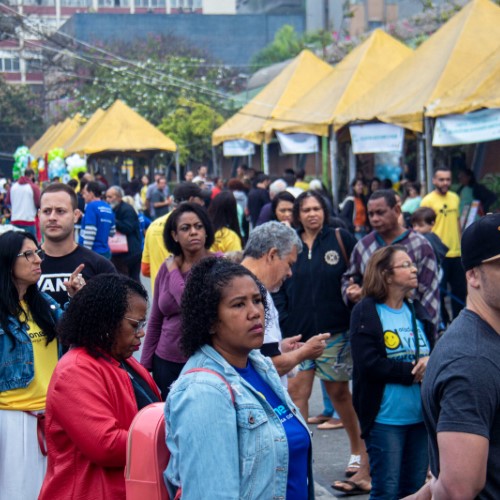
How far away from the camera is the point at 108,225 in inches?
440

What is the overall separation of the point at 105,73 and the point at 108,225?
40.2 m

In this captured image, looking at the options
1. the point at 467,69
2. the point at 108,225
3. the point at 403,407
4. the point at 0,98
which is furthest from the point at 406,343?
the point at 0,98

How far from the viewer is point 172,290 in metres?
5.88

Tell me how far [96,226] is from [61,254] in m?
5.13

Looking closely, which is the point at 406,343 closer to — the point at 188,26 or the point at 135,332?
the point at 135,332

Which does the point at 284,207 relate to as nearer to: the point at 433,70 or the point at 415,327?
the point at 415,327

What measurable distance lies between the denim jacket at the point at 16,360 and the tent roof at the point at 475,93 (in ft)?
27.3

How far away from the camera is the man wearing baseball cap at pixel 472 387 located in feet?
9.06

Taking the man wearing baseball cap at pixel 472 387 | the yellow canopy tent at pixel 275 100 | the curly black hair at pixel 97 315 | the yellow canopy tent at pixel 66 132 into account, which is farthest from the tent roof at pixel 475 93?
the yellow canopy tent at pixel 66 132

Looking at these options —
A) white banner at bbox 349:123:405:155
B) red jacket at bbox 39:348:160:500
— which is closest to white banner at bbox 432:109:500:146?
white banner at bbox 349:123:405:155

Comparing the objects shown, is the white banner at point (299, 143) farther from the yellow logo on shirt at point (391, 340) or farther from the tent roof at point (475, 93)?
the yellow logo on shirt at point (391, 340)

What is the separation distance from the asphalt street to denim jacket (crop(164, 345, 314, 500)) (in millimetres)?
3527

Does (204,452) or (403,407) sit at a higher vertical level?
(204,452)

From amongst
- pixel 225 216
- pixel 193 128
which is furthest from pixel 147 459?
pixel 193 128
